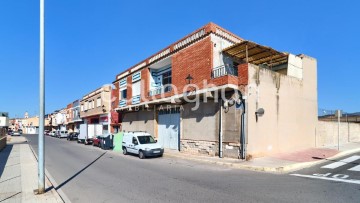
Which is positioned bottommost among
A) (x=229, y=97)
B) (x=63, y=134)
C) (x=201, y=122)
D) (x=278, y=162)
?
(x=63, y=134)

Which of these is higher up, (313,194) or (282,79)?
(282,79)

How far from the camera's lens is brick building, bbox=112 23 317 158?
52.5 ft

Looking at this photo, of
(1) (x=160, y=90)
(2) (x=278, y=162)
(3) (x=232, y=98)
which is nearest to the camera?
(2) (x=278, y=162)

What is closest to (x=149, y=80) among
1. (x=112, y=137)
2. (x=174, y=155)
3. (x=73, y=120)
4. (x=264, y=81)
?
(x=112, y=137)

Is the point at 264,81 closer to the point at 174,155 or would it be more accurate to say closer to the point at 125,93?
the point at 174,155

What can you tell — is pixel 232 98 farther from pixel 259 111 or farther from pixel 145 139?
pixel 145 139

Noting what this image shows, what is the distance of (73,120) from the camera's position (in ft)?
197

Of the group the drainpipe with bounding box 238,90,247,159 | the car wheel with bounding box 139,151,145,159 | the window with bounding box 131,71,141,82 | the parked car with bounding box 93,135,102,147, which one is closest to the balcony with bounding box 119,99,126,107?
the window with bounding box 131,71,141,82

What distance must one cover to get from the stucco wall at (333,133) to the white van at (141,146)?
1215 centimetres

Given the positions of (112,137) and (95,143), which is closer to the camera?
(112,137)

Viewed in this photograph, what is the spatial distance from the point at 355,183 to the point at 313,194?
99.0 inches

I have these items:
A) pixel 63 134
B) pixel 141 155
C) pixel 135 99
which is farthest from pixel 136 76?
pixel 63 134

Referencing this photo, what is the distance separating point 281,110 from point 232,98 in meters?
3.70

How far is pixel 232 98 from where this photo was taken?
54.0ft
